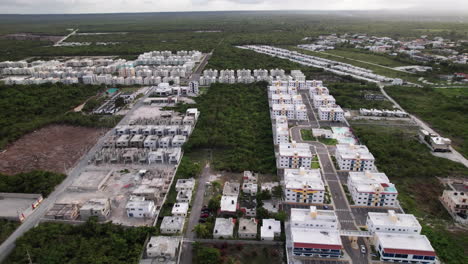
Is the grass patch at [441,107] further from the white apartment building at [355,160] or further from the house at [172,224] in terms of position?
the house at [172,224]

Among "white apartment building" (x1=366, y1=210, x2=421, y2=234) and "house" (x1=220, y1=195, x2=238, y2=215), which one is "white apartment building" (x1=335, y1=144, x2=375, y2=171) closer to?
"white apartment building" (x1=366, y1=210, x2=421, y2=234)

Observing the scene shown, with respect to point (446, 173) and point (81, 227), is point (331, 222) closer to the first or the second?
point (446, 173)

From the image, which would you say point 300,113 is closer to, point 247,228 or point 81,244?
point 247,228

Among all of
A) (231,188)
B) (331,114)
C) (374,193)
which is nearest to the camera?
(374,193)

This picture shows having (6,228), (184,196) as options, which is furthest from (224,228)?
(6,228)

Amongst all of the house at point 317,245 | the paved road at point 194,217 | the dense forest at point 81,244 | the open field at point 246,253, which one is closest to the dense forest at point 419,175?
the house at point 317,245

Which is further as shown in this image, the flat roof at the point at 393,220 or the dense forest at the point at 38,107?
the dense forest at the point at 38,107
